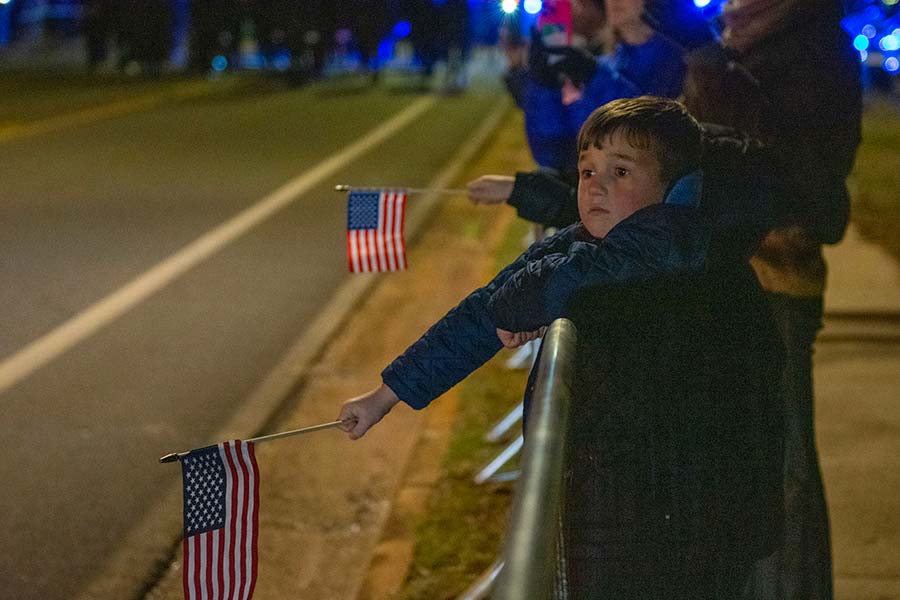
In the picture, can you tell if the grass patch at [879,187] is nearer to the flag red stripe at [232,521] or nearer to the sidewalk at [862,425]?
the sidewalk at [862,425]

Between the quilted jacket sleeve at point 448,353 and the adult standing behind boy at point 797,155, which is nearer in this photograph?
the quilted jacket sleeve at point 448,353

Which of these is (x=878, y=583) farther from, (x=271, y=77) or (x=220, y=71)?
(x=220, y=71)

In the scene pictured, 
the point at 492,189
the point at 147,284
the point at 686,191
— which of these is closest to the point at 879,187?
the point at 147,284

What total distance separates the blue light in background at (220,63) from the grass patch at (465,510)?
29.6 m

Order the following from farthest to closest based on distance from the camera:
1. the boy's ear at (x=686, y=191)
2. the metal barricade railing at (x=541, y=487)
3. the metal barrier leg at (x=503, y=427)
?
the metal barrier leg at (x=503, y=427) → the boy's ear at (x=686, y=191) → the metal barricade railing at (x=541, y=487)

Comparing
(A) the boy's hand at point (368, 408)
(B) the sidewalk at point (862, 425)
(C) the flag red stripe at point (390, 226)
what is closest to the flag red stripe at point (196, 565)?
(A) the boy's hand at point (368, 408)

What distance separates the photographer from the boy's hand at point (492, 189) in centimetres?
363

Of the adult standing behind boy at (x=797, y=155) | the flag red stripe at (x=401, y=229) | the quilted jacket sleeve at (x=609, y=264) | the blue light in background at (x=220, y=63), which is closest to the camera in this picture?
the quilted jacket sleeve at (x=609, y=264)

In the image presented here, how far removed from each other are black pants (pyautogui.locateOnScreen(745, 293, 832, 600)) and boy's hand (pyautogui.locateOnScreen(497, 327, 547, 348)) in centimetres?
102

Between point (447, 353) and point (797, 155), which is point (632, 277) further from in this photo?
point (797, 155)

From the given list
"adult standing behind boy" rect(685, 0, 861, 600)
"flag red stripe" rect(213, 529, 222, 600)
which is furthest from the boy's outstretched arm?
"adult standing behind boy" rect(685, 0, 861, 600)

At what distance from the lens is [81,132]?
1758cm

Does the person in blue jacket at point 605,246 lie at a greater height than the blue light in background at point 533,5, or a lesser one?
lesser

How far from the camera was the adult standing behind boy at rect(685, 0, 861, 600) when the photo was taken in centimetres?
324
